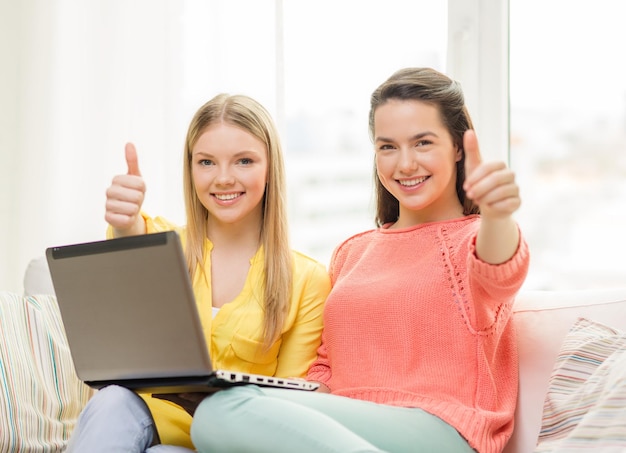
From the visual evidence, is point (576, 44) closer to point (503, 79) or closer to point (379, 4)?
point (503, 79)

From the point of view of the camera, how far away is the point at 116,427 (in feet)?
4.62

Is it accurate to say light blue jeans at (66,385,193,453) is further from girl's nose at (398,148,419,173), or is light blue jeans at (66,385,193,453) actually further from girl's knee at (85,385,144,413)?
girl's nose at (398,148,419,173)

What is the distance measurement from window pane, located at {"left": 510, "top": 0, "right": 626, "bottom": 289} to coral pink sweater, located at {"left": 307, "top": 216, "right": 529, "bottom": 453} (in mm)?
975

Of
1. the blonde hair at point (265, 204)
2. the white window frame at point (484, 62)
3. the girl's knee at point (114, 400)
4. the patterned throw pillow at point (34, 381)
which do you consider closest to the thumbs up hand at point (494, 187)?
the blonde hair at point (265, 204)

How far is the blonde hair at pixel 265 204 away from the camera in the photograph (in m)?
1.77

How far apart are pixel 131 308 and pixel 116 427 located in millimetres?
213

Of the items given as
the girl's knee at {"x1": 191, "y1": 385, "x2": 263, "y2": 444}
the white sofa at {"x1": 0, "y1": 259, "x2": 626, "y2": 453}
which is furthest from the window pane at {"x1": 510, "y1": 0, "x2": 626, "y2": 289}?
the girl's knee at {"x1": 191, "y1": 385, "x2": 263, "y2": 444}

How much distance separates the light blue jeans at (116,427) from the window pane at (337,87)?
1.36 m

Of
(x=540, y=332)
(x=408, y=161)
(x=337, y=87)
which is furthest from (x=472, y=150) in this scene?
(x=337, y=87)

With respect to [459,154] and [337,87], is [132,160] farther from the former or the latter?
[337,87]

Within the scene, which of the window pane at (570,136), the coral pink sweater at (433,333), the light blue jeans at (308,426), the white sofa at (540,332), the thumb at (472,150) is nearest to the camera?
the light blue jeans at (308,426)

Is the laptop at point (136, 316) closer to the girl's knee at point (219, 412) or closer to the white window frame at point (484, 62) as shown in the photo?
the girl's knee at point (219, 412)

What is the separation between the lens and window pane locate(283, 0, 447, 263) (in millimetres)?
2682

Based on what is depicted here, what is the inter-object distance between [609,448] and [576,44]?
1.48 metres
